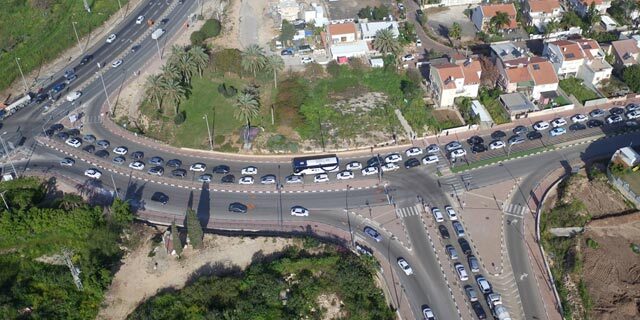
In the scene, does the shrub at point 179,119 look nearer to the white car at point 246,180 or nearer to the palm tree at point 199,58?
the palm tree at point 199,58

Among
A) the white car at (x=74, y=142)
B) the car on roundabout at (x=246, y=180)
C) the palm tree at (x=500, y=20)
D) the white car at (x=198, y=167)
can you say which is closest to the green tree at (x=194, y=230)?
the car on roundabout at (x=246, y=180)

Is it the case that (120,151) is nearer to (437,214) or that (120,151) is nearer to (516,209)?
(437,214)

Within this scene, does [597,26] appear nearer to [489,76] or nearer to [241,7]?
[489,76]

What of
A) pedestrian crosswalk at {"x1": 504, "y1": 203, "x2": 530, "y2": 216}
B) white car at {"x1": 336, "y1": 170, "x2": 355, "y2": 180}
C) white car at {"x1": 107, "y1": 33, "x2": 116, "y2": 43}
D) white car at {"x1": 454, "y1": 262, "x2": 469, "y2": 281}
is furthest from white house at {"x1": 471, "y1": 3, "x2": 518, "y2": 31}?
white car at {"x1": 107, "y1": 33, "x2": 116, "y2": 43}

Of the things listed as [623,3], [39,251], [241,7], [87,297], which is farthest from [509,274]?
[241,7]

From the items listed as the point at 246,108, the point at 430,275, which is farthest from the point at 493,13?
the point at 430,275

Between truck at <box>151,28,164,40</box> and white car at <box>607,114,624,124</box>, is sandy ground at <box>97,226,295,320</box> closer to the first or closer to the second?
truck at <box>151,28,164,40</box>
